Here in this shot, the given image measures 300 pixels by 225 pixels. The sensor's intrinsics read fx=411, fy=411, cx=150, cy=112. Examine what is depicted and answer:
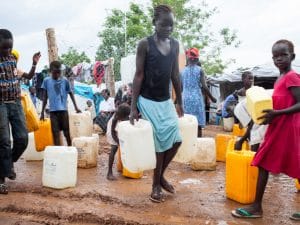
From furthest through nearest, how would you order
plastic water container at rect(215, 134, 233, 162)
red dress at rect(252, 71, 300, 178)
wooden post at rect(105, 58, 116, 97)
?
wooden post at rect(105, 58, 116, 97), plastic water container at rect(215, 134, 233, 162), red dress at rect(252, 71, 300, 178)

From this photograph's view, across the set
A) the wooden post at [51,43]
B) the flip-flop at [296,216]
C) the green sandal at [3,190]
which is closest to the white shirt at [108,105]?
the wooden post at [51,43]

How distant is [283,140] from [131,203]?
1581 mm

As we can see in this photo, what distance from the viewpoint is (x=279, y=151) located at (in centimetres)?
329

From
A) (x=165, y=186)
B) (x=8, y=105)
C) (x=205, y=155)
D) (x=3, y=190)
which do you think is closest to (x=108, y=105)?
(x=205, y=155)

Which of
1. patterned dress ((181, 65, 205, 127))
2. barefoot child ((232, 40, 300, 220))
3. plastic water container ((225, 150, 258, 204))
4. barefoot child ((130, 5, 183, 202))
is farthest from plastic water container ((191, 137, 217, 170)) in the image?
barefoot child ((232, 40, 300, 220))

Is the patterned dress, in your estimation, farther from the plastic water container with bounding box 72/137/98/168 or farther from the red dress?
the red dress

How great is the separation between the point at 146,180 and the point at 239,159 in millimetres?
1592

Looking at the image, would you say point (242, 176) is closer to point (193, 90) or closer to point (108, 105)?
point (193, 90)

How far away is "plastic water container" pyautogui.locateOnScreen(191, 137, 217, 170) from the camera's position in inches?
216

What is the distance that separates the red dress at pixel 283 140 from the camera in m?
3.27

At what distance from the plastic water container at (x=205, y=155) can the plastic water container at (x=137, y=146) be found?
1856 millimetres

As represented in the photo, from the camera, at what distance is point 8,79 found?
4543 millimetres

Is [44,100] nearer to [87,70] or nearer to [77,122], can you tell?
[77,122]

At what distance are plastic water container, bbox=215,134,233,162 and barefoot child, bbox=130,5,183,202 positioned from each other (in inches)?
86.3
